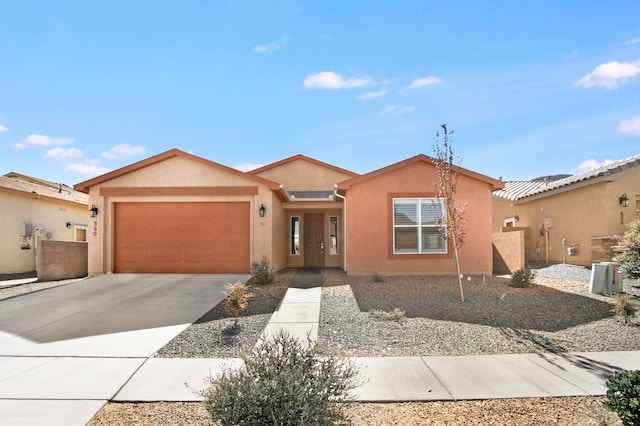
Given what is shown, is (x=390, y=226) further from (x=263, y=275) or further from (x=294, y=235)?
(x=294, y=235)

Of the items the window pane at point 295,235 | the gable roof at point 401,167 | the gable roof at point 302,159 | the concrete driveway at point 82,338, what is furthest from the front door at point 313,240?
the concrete driveway at point 82,338

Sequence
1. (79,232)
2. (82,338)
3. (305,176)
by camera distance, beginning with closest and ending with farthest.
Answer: (82,338)
(305,176)
(79,232)

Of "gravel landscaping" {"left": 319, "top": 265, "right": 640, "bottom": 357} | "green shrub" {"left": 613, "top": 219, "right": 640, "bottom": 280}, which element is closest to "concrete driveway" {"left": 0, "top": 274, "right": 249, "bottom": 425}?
"gravel landscaping" {"left": 319, "top": 265, "right": 640, "bottom": 357}

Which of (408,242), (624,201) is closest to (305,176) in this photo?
(408,242)

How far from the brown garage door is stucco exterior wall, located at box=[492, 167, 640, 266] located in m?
12.3

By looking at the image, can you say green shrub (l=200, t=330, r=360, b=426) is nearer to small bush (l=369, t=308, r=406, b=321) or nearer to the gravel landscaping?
the gravel landscaping

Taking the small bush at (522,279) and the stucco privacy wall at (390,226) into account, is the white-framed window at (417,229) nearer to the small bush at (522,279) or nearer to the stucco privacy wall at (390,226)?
the stucco privacy wall at (390,226)

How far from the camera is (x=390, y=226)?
12500mm

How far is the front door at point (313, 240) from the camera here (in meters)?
17.1

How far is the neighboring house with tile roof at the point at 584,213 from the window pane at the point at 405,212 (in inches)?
258

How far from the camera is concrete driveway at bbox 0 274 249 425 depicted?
3883 millimetres

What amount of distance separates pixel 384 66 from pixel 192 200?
300 inches

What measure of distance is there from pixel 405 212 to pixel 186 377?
9.41m

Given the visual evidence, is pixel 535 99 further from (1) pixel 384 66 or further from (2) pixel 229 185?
(2) pixel 229 185
